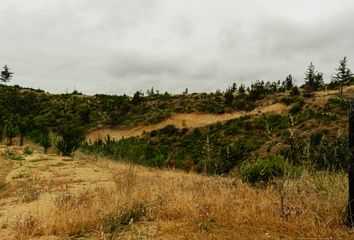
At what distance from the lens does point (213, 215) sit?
5473 mm

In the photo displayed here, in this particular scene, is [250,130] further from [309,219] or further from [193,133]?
[309,219]

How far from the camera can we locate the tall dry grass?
15.5 ft

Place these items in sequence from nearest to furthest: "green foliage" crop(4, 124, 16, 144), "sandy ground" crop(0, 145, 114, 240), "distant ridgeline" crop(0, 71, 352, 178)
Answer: "sandy ground" crop(0, 145, 114, 240)
"green foliage" crop(4, 124, 16, 144)
"distant ridgeline" crop(0, 71, 352, 178)

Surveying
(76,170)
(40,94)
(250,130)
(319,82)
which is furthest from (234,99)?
(76,170)

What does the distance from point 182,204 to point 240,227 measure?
4.00ft

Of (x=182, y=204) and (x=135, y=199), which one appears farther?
(x=135, y=199)

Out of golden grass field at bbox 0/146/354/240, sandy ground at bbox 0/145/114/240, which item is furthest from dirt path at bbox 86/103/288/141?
golden grass field at bbox 0/146/354/240

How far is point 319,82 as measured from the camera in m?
58.2

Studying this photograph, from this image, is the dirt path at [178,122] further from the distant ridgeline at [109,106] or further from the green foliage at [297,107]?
the green foliage at [297,107]

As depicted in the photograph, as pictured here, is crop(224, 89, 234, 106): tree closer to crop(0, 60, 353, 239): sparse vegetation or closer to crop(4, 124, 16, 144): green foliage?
crop(0, 60, 353, 239): sparse vegetation

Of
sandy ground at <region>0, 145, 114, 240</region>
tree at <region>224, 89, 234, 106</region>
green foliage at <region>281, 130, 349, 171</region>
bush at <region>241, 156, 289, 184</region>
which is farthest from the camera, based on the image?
tree at <region>224, 89, 234, 106</region>

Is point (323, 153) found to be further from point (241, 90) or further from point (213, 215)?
point (241, 90)

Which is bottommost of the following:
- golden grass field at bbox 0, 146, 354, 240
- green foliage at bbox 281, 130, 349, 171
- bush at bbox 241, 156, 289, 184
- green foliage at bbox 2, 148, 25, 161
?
green foliage at bbox 2, 148, 25, 161

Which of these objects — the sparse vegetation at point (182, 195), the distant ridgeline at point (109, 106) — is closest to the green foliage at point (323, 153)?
the sparse vegetation at point (182, 195)
